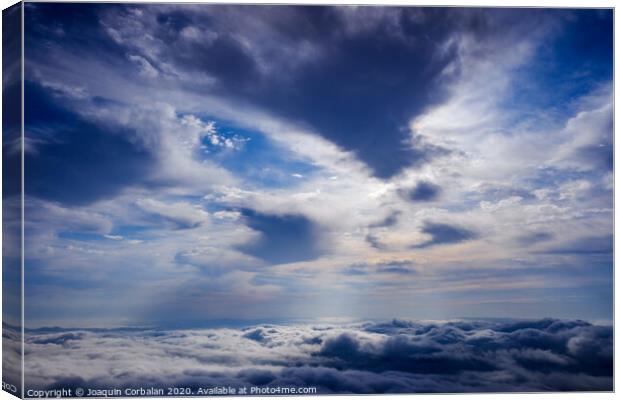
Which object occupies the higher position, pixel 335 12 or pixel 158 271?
pixel 335 12

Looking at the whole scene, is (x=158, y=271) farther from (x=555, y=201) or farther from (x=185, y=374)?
(x=555, y=201)

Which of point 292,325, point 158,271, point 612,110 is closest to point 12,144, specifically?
point 158,271

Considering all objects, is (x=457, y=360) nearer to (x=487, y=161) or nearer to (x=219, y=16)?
(x=487, y=161)

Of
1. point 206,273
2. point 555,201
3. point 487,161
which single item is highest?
point 487,161

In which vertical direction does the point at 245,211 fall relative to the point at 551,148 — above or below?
below

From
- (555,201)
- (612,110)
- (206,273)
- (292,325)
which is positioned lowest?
(292,325)

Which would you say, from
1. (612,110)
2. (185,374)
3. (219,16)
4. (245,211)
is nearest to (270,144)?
(245,211)
